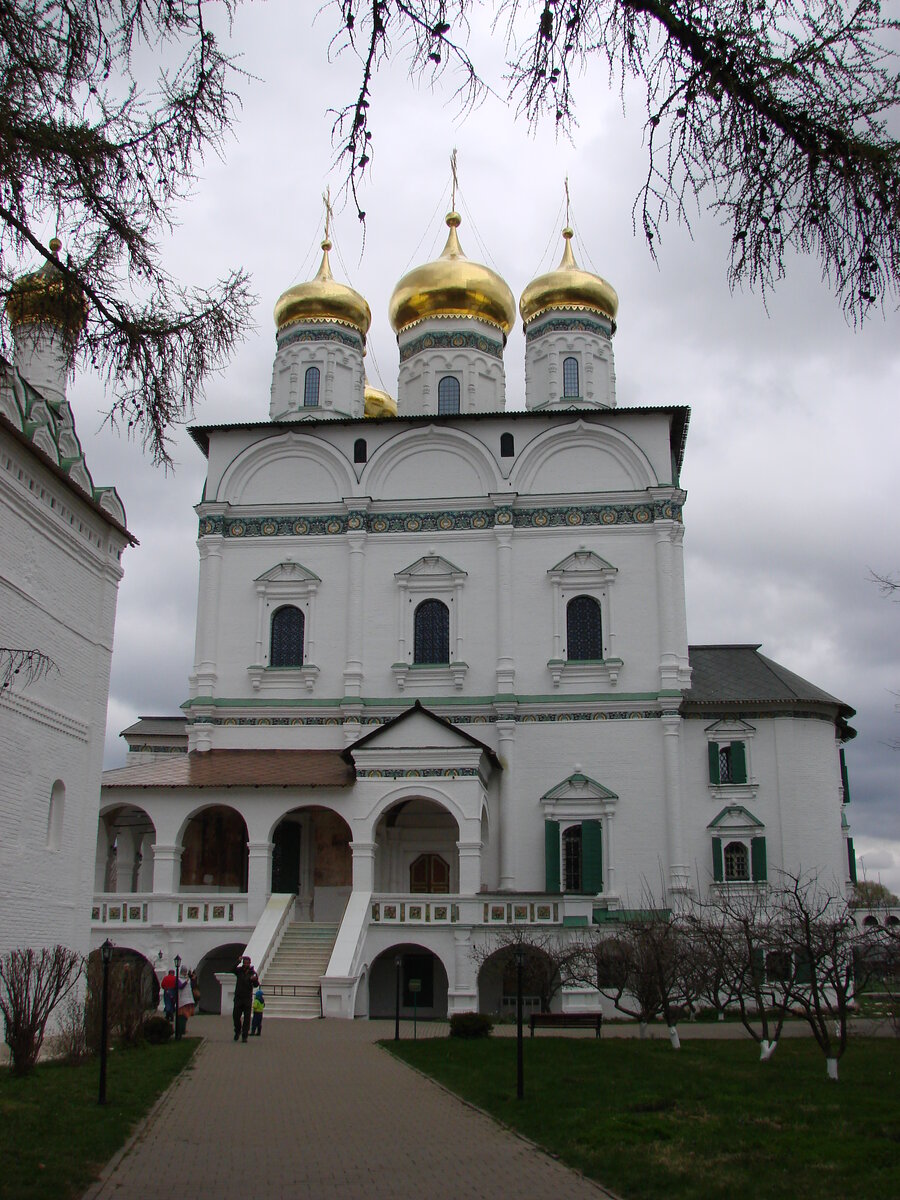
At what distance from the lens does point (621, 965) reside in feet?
57.8

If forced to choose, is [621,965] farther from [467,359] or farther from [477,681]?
[467,359]

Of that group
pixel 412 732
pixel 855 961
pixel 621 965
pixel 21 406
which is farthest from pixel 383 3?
pixel 412 732

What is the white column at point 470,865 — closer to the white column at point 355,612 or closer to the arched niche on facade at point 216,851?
the white column at point 355,612

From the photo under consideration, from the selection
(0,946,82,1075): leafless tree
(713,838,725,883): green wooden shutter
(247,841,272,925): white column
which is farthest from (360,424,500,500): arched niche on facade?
(0,946,82,1075): leafless tree

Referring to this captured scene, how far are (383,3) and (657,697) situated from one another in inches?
847

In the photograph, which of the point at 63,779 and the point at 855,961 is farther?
the point at 63,779

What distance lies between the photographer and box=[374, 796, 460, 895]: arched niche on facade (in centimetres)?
2527

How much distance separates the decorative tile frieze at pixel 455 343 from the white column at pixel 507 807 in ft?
33.7

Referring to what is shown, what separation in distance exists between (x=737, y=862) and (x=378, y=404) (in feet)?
66.2

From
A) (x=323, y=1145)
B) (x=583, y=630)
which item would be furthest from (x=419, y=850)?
(x=323, y=1145)

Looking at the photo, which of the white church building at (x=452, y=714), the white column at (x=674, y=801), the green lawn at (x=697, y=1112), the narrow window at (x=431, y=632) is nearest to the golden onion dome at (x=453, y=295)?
the white church building at (x=452, y=714)

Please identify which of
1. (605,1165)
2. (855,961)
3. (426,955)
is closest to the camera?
(605,1165)

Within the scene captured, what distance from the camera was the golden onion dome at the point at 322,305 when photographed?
31047mm

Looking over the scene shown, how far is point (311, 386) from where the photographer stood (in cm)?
3045
